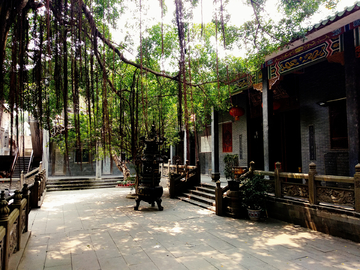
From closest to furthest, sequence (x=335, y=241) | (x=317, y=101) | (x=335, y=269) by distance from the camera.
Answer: (x=335, y=269), (x=335, y=241), (x=317, y=101)

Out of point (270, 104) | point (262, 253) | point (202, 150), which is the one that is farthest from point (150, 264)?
point (202, 150)

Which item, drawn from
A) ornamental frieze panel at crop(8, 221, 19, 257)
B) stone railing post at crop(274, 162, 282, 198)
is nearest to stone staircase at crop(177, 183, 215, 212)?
stone railing post at crop(274, 162, 282, 198)

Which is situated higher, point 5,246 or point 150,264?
point 5,246

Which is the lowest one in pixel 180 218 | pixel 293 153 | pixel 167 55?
pixel 180 218

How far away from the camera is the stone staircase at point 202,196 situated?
736 centimetres

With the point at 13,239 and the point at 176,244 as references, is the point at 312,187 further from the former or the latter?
the point at 13,239

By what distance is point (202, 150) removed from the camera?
45.3 ft

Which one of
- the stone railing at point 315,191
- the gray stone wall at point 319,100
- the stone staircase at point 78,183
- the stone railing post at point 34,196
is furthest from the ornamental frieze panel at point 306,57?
the stone staircase at point 78,183

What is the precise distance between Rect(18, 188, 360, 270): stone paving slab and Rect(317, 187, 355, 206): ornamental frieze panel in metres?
0.65

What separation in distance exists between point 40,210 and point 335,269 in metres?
7.17

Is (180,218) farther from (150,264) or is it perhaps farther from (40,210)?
(40,210)

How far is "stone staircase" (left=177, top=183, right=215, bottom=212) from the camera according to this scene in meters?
7.36

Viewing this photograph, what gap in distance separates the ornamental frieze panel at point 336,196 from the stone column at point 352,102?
715mm

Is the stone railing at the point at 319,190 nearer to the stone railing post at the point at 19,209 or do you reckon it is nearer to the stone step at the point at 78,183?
the stone railing post at the point at 19,209
